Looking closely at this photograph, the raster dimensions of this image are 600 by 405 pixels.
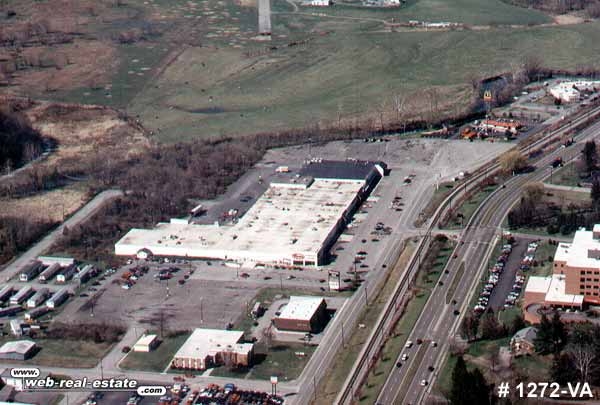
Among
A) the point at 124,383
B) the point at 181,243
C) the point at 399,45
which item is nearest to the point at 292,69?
the point at 399,45

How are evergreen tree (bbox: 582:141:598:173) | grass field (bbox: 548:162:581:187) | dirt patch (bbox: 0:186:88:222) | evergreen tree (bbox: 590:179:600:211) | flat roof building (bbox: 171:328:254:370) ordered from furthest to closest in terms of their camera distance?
evergreen tree (bbox: 582:141:598:173)
grass field (bbox: 548:162:581:187)
dirt patch (bbox: 0:186:88:222)
evergreen tree (bbox: 590:179:600:211)
flat roof building (bbox: 171:328:254:370)

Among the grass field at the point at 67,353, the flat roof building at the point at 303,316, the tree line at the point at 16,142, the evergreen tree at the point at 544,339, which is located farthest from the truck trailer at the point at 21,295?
the evergreen tree at the point at 544,339

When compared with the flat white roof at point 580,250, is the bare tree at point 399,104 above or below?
below

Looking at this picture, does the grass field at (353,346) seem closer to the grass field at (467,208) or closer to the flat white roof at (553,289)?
the grass field at (467,208)

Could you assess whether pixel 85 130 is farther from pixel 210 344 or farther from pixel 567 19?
pixel 567 19

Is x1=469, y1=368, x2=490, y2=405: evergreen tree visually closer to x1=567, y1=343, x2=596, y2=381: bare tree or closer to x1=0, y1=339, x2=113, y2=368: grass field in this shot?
x1=567, y1=343, x2=596, y2=381: bare tree

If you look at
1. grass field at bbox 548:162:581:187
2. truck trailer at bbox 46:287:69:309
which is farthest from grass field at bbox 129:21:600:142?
truck trailer at bbox 46:287:69:309

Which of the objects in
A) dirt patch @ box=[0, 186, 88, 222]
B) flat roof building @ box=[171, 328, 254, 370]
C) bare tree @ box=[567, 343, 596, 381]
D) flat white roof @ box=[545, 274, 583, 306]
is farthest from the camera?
dirt patch @ box=[0, 186, 88, 222]
